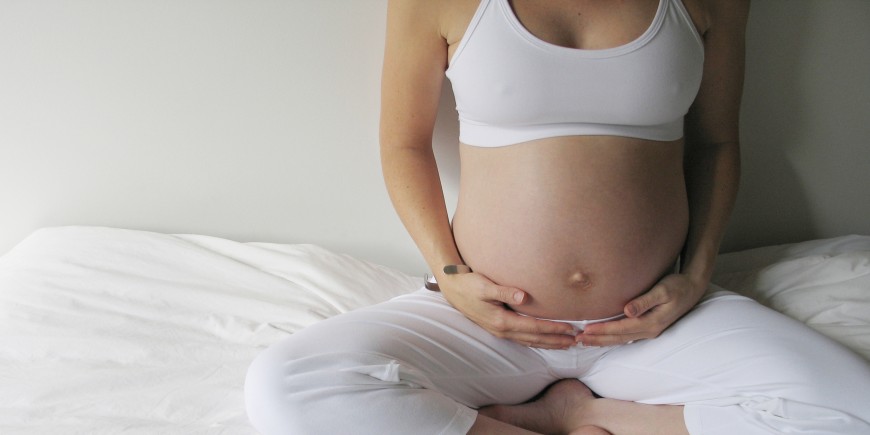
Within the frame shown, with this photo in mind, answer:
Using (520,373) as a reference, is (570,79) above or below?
above

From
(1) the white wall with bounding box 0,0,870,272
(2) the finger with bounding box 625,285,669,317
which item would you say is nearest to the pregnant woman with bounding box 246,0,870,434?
(2) the finger with bounding box 625,285,669,317

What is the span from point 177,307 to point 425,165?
20.2 inches

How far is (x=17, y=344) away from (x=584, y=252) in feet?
3.01

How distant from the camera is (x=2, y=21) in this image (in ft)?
4.88

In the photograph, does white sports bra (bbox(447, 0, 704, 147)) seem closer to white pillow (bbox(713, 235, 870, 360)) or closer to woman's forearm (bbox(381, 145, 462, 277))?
woman's forearm (bbox(381, 145, 462, 277))

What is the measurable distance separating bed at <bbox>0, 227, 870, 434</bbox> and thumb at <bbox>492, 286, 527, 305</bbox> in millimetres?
373

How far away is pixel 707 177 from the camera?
4.51 feet

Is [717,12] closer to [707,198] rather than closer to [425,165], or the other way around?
[707,198]

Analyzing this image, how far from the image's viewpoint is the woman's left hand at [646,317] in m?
1.16

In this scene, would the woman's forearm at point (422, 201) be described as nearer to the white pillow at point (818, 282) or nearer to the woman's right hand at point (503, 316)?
the woman's right hand at point (503, 316)

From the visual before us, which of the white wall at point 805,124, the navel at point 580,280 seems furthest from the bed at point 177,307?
the navel at point 580,280

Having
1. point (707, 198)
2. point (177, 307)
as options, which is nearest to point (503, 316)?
point (707, 198)

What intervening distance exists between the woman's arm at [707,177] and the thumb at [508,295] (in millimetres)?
109

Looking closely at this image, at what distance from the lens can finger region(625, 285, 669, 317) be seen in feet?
3.79
